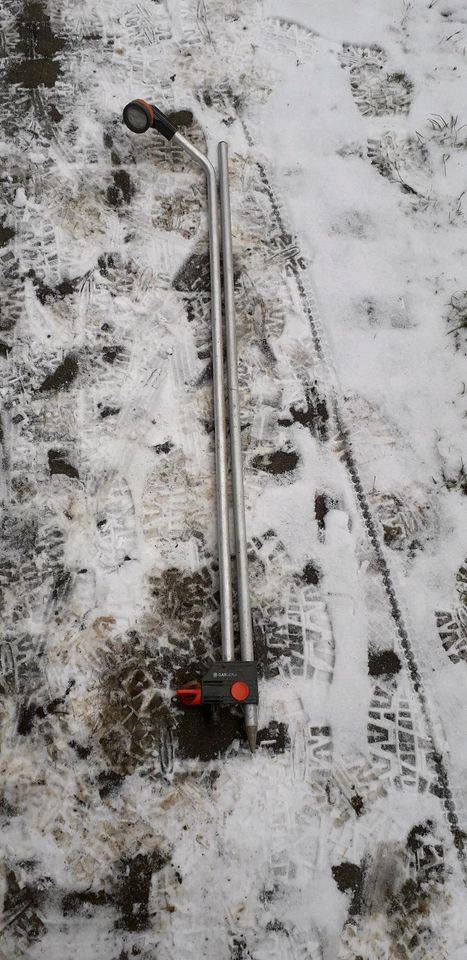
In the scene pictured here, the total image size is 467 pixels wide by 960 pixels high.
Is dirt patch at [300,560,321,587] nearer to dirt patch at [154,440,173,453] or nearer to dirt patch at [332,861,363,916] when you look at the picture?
dirt patch at [154,440,173,453]


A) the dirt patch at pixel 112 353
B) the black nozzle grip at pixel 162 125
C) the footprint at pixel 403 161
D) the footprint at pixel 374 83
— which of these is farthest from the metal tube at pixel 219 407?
the footprint at pixel 374 83

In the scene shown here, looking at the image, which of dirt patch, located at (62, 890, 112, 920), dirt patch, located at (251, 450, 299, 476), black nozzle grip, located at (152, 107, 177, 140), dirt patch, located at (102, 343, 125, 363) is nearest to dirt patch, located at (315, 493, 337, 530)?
dirt patch, located at (251, 450, 299, 476)

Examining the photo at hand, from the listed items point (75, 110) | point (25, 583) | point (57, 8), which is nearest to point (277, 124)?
point (75, 110)

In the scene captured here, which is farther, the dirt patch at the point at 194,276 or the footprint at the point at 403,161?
the footprint at the point at 403,161

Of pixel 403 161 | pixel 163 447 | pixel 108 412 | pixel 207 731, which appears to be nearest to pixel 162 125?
pixel 403 161

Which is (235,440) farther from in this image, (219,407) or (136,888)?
(136,888)

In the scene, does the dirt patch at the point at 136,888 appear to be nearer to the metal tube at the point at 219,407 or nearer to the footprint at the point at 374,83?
the metal tube at the point at 219,407

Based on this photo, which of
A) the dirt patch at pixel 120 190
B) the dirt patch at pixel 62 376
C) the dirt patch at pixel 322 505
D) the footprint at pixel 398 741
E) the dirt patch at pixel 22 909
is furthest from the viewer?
the dirt patch at pixel 120 190

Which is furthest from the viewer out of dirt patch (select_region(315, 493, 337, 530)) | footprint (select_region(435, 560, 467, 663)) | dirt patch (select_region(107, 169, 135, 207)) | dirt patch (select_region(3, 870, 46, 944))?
dirt patch (select_region(107, 169, 135, 207))

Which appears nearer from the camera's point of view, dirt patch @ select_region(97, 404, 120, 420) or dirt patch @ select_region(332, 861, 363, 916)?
A: dirt patch @ select_region(332, 861, 363, 916)
